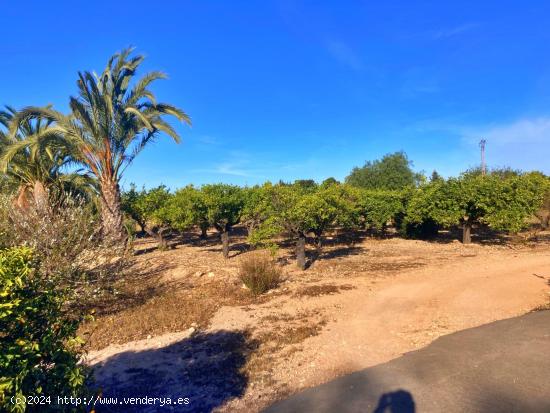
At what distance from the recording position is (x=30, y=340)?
9.94 ft

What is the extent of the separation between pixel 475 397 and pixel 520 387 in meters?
0.69

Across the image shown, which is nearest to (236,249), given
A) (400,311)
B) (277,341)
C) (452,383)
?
(400,311)

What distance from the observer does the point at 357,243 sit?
2002 cm

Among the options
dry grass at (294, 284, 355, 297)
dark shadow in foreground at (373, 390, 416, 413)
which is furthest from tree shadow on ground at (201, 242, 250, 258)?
dark shadow in foreground at (373, 390, 416, 413)

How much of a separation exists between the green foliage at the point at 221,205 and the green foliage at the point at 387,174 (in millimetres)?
28165

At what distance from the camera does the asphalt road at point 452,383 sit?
14.3 ft

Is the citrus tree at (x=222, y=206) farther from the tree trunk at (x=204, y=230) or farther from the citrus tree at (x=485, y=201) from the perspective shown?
the citrus tree at (x=485, y=201)

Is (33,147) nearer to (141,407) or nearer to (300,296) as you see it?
(300,296)

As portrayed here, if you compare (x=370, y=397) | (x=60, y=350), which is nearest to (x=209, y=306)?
(x=370, y=397)

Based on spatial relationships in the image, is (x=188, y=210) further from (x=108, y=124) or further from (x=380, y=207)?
(x=380, y=207)

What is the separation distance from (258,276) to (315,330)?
3272 millimetres

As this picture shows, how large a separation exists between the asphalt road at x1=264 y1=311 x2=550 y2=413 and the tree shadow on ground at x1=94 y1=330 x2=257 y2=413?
105cm

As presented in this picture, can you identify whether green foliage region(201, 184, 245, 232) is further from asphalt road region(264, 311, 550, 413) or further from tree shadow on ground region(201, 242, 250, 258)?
asphalt road region(264, 311, 550, 413)

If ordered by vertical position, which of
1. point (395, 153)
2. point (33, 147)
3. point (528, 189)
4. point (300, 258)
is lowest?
point (300, 258)
